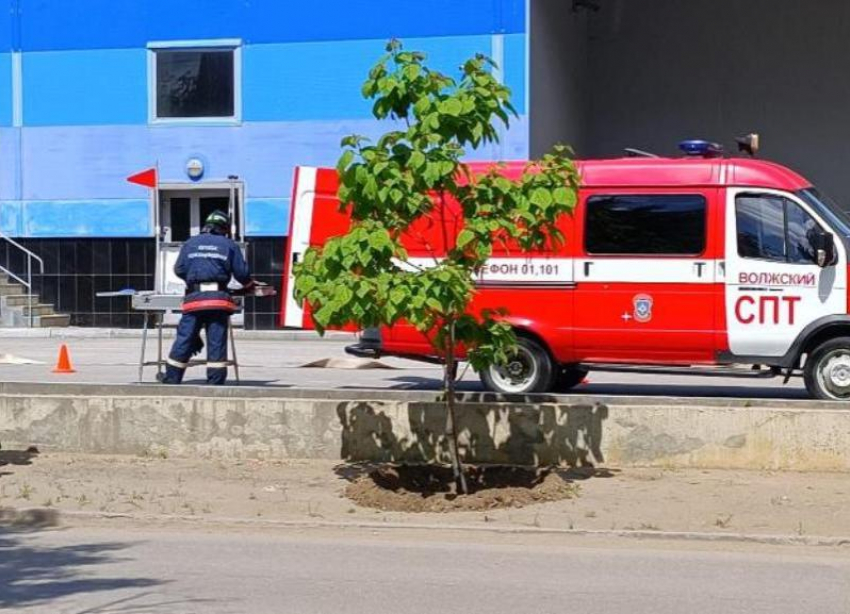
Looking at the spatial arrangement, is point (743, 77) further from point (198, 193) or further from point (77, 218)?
point (77, 218)

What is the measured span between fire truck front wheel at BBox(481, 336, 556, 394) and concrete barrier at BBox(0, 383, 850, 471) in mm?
1754

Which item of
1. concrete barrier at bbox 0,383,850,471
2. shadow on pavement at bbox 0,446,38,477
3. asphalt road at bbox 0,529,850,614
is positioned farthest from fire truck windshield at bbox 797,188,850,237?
shadow on pavement at bbox 0,446,38,477

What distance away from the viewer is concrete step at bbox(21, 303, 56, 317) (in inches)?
971

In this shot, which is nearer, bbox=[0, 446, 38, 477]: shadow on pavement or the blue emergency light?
bbox=[0, 446, 38, 477]: shadow on pavement

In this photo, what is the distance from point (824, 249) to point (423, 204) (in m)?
4.56

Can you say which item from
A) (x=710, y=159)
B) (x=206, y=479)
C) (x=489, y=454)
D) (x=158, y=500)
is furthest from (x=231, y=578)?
(x=710, y=159)

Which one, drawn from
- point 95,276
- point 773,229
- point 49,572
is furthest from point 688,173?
point 95,276

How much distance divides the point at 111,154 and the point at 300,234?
42.8 ft

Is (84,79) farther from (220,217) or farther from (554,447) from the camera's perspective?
(554,447)

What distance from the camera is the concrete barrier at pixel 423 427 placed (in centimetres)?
986

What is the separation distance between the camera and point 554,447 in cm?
1016

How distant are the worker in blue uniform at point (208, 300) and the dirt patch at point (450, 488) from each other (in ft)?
9.19

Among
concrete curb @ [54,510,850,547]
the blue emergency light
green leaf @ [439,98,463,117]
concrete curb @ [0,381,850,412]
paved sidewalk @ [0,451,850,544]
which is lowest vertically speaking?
concrete curb @ [54,510,850,547]

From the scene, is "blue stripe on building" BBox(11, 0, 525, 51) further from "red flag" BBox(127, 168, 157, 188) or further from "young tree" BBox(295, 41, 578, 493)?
"young tree" BBox(295, 41, 578, 493)
